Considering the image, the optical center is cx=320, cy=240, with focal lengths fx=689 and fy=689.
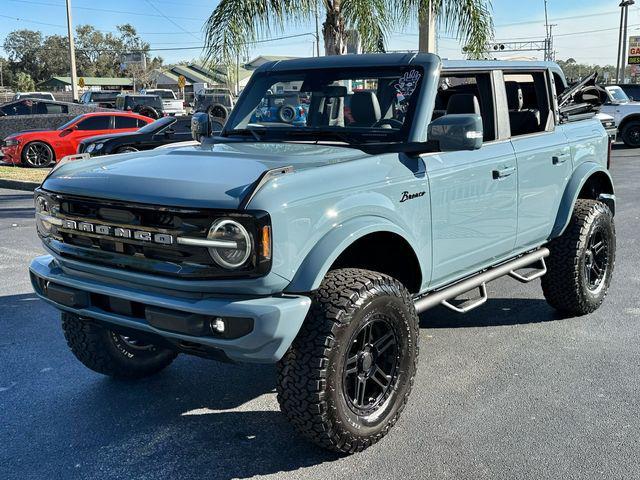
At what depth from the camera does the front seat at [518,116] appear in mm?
5166

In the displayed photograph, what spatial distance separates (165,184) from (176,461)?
52.6 inches

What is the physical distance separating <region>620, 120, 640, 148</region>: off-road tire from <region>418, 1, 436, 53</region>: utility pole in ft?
44.4

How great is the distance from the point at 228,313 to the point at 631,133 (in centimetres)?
2135

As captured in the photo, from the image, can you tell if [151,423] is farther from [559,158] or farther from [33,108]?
[33,108]

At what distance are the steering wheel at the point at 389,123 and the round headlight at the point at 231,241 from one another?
5.02ft

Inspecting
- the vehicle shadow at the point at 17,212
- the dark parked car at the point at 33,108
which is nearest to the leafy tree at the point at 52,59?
the dark parked car at the point at 33,108

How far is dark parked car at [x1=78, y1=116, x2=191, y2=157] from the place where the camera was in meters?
13.9

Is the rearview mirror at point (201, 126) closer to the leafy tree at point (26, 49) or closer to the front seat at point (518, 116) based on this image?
the front seat at point (518, 116)

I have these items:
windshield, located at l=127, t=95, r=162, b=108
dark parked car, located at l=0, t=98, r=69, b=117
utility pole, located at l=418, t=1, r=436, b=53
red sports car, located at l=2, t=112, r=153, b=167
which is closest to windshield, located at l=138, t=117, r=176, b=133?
red sports car, located at l=2, t=112, r=153, b=167

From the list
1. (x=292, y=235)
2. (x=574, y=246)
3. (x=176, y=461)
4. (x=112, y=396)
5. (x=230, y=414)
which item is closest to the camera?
(x=292, y=235)

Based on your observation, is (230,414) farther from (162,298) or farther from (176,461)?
(162,298)

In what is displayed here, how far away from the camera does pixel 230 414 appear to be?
384 centimetres

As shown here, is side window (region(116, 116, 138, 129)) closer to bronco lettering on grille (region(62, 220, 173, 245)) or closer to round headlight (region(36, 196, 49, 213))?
round headlight (region(36, 196, 49, 213))

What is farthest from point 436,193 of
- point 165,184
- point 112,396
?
point 112,396
